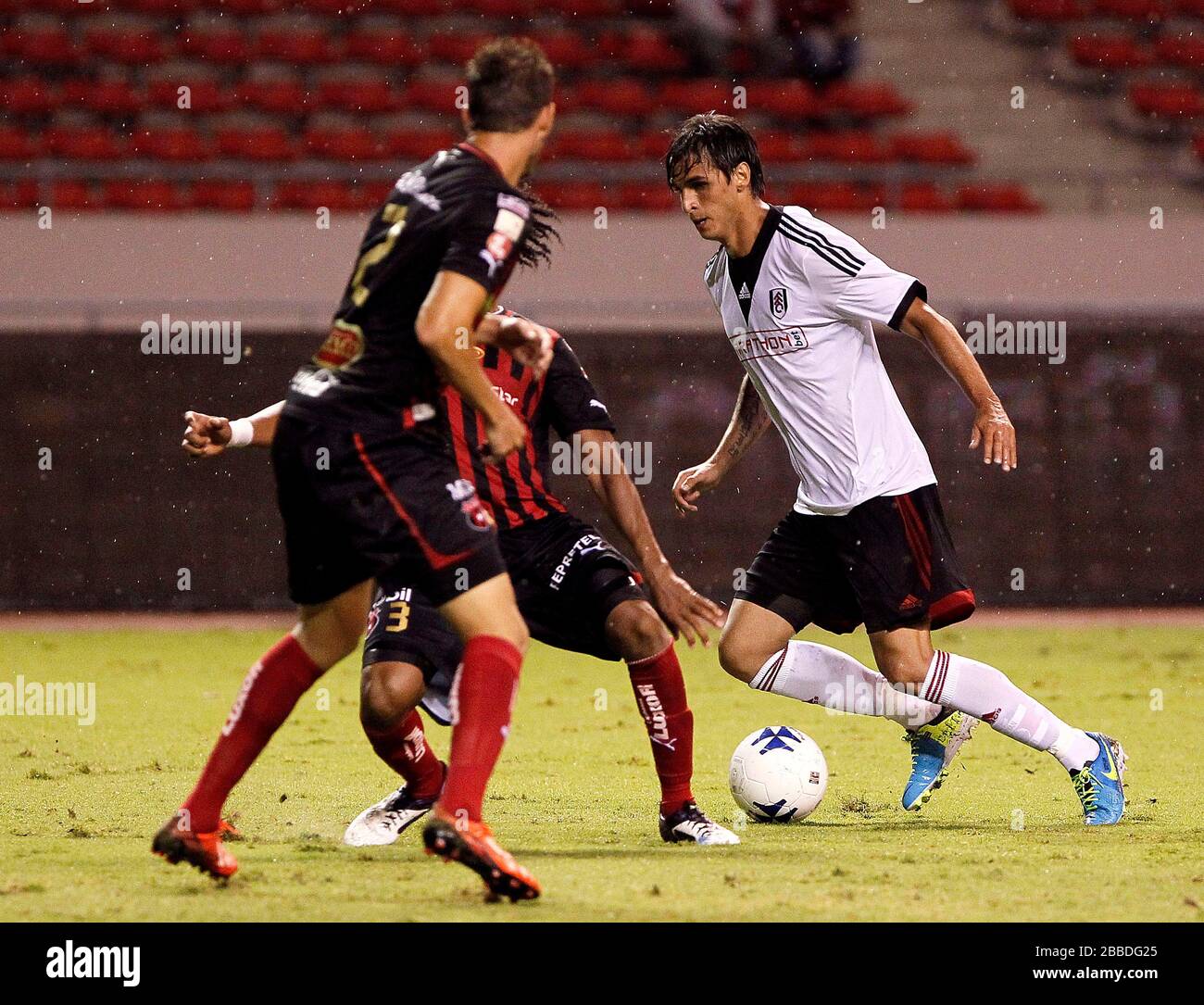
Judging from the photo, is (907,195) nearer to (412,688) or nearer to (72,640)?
(72,640)

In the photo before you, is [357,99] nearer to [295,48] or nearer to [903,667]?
[295,48]

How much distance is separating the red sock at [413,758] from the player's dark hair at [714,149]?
2097 millimetres

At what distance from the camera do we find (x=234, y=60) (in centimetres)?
1764

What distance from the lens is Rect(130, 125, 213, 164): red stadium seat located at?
16359mm

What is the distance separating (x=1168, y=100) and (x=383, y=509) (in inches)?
629

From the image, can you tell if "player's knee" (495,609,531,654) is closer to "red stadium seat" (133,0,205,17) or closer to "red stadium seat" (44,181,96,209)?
"red stadium seat" (44,181,96,209)

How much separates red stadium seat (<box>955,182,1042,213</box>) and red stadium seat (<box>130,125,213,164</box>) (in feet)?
24.1

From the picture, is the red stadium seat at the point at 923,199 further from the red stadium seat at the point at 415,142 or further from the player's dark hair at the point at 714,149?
the player's dark hair at the point at 714,149

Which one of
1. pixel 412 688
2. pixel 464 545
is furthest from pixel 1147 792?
pixel 464 545

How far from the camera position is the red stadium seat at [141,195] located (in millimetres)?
15344

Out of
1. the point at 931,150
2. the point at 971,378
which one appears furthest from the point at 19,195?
the point at 971,378

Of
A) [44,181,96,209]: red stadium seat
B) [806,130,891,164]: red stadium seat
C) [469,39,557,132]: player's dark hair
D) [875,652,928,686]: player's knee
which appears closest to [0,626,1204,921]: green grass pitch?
[875,652,928,686]: player's knee

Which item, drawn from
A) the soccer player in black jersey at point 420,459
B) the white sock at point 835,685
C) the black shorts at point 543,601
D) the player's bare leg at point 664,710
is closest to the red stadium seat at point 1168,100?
the white sock at point 835,685

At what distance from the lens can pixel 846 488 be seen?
588 cm
